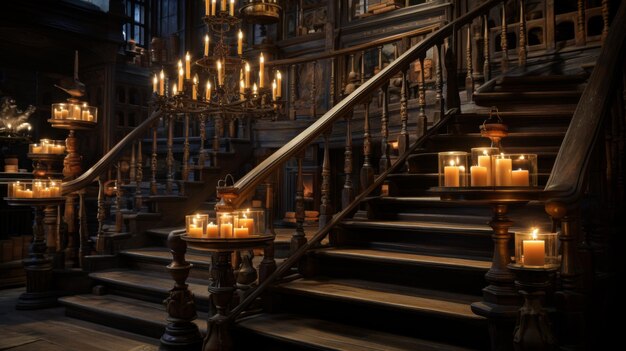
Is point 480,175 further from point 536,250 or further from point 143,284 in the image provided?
point 143,284

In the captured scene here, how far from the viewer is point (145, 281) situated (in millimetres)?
4594

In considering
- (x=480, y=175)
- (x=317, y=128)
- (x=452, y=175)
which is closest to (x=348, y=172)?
(x=317, y=128)

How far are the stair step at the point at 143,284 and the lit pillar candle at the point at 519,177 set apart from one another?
8.05ft

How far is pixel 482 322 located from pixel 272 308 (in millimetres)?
1368

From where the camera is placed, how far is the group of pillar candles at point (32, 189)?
4762 mm

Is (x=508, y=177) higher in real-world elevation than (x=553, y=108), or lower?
lower

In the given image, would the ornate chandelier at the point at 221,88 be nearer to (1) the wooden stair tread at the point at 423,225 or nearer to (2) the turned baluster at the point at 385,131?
(2) the turned baluster at the point at 385,131

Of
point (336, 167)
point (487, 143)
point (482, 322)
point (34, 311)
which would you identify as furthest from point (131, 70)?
point (482, 322)

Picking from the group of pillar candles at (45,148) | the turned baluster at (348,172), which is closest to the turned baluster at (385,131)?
the turned baluster at (348,172)

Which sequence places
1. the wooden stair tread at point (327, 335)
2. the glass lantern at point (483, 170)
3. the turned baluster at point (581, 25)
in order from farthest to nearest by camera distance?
the turned baluster at point (581, 25) < the wooden stair tread at point (327, 335) < the glass lantern at point (483, 170)

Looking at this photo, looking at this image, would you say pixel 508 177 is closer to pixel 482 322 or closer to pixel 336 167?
pixel 482 322

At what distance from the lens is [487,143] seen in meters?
4.58

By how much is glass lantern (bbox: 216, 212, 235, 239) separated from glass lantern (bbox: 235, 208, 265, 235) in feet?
0.15

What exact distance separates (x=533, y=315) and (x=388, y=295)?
3.85ft
